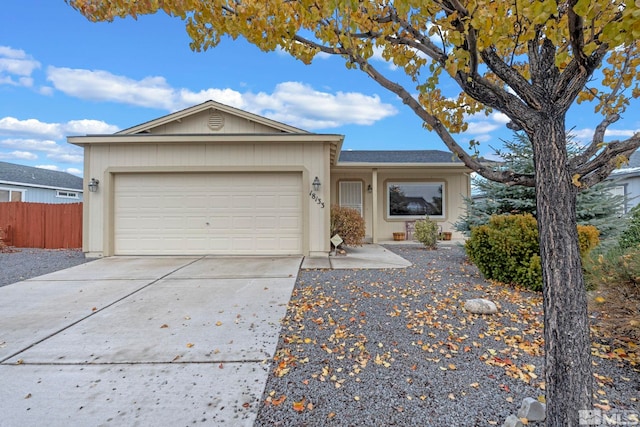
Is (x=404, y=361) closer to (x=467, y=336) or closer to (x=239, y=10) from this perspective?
(x=467, y=336)

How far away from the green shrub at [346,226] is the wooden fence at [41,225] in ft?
28.8

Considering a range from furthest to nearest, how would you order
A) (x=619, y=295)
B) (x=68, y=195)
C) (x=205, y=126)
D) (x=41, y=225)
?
(x=68, y=195), (x=41, y=225), (x=205, y=126), (x=619, y=295)

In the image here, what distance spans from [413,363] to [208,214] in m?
7.08

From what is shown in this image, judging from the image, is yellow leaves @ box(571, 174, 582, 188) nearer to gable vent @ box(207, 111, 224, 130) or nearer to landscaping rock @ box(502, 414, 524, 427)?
landscaping rock @ box(502, 414, 524, 427)

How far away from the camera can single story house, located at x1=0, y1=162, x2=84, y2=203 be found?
16141 mm

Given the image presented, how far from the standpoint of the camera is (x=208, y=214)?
864 cm

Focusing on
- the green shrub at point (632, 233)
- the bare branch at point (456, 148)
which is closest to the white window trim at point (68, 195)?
the bare branch at point (456, 148)

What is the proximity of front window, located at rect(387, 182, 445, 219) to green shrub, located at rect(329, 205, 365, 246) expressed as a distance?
4.00m

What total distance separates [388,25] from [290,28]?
2.70 feet

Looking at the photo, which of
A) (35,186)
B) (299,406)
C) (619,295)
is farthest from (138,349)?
(35,186)

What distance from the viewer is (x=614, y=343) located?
3.09 metres

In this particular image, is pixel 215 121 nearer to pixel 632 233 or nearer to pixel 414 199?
pixel 414 199

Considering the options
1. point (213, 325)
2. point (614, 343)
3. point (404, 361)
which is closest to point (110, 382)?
point (213, 325)
